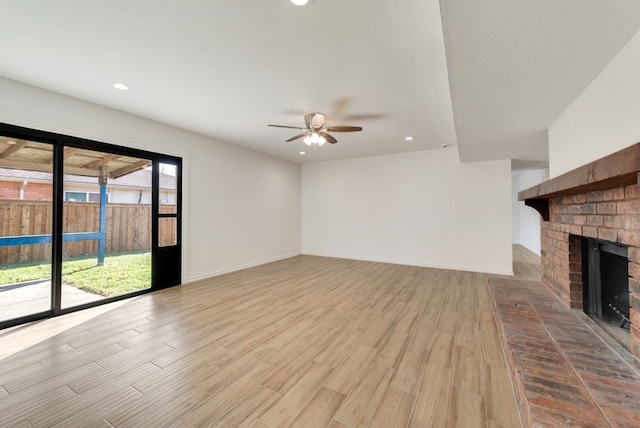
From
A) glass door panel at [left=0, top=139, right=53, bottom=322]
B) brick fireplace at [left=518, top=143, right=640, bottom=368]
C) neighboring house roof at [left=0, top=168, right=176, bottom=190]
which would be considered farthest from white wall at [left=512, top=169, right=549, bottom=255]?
glass door panel at [left=0, top=139, right=53, bottom=322]

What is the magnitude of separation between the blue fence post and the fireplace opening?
17.8 feet

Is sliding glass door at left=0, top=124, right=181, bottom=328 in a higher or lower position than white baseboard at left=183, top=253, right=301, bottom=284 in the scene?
higher

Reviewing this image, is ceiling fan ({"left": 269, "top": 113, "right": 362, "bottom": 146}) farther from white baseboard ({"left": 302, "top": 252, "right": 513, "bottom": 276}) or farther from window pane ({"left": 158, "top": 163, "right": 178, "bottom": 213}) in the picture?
white baseboard ({"left": 302, "top": 252, "right": 513, "bottom": 276})

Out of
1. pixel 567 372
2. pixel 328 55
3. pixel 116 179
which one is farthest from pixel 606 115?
pixel 116 179

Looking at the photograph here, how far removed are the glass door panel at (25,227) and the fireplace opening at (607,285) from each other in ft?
18.2

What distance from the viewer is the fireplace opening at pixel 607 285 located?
184 cm

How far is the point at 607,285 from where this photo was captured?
2.03 meters

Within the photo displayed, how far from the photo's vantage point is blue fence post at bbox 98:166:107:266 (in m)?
3.33

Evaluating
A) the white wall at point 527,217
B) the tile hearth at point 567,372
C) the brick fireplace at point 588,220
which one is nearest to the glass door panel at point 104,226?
the tile hearth at point 567,372

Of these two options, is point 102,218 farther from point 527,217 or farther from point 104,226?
point 527,217

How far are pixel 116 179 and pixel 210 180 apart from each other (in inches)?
54.4

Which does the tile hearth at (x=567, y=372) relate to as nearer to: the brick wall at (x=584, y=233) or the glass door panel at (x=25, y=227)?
the brick wall at (x=584, y=233)

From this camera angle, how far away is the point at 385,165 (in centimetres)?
580

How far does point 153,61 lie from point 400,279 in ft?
14.7
